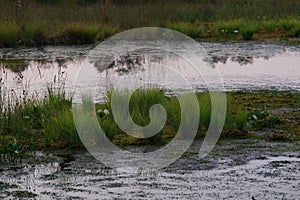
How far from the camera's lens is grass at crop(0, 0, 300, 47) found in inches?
611

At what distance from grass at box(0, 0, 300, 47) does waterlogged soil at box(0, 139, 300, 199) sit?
946 cm

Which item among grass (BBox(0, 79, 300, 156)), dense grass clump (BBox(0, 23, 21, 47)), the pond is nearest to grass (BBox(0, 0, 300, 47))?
dense grass clump (BBox(0, 23, 21, 47))

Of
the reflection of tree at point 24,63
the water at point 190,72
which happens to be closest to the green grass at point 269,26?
the water at point 190,72

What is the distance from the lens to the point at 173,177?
18.0 ft

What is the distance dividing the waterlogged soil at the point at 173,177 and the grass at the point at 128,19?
9.46 m

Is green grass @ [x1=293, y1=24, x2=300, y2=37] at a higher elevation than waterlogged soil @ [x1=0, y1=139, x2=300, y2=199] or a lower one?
higher

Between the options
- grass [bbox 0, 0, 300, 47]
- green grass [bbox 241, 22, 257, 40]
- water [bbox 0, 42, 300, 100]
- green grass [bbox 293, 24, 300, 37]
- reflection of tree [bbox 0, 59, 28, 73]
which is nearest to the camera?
water [bbox 0, 42, 300, 100]

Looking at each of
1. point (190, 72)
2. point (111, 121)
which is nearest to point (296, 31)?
point (190, 72)

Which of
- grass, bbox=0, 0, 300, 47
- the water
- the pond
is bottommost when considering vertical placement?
the pond

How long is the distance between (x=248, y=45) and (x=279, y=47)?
0.80 m

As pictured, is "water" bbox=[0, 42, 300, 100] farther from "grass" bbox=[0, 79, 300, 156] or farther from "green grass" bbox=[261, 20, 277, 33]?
"green grass" bbox=[261, 20, 277, 33]

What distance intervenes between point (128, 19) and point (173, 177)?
12.6 m

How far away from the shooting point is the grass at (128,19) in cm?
1552

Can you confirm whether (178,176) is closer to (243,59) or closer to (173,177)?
(173,177)
